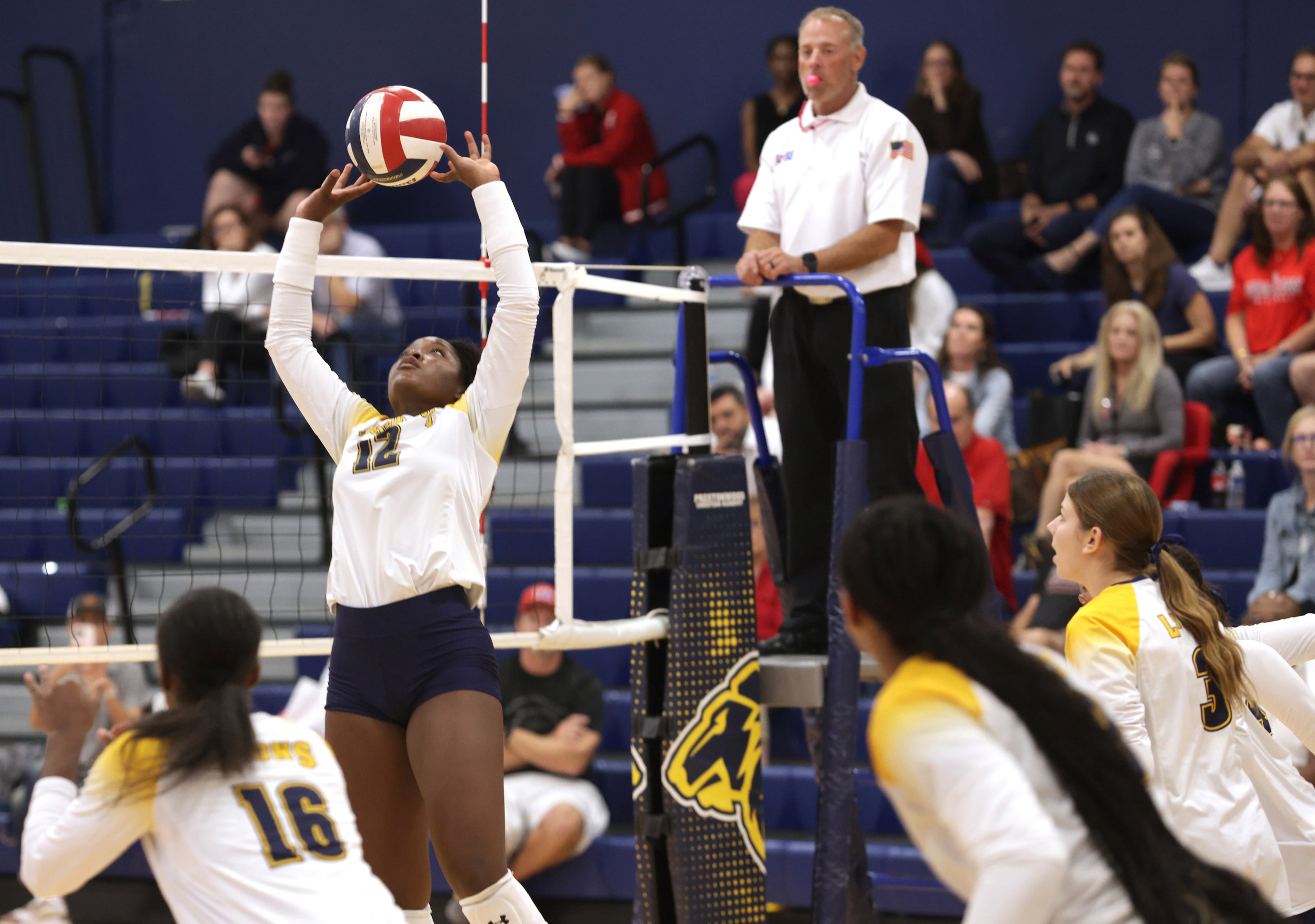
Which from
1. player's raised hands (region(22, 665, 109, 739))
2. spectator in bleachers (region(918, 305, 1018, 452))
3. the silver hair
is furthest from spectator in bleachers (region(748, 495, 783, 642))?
player's raised hands (region(22, 665, 109, 739))

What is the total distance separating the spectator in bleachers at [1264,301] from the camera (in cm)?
690

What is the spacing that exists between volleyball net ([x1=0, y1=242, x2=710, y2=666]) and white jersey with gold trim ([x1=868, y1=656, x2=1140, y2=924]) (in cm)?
444

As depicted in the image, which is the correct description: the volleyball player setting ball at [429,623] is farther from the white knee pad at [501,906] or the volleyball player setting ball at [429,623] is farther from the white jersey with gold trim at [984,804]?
the white jersey with gold trim at [984,804]

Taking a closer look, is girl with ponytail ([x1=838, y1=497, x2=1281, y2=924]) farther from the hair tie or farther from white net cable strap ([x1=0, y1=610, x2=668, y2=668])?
white net cable strap ([x1=0, y1=610, x2=668, y2=668])

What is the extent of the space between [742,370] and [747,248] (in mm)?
393

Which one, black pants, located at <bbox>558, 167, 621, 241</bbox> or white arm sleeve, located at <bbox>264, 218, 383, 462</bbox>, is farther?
black pants, located at <bbox>558, 167, 621, 241</bbox>

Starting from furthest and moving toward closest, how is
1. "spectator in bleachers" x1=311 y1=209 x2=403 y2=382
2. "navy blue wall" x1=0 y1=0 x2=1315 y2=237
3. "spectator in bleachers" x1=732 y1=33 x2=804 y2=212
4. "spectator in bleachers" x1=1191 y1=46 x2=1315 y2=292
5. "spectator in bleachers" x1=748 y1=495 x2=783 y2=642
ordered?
"navy blue wall" x1=0 y1=0 x2=1315 y2=237
"spectator in bleachers" x1=732 y1=33 x2=804 y2=212
"spectator in bleachers" x1=311 y1=209 x2=403 y2=382
"spectator in bleachers" x1=1191 y1=46 x2=1315 y2=292
"spectator in bleachers" x1=748 y1=495 x2=783 y2=642

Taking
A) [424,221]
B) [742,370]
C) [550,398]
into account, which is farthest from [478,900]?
[424,221]

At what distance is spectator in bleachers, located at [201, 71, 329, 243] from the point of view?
9461mm

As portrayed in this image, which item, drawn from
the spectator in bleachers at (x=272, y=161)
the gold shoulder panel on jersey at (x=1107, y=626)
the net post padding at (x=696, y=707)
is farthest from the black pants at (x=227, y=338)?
the gold shoulder panel on jersey at (x=1107, y=626)

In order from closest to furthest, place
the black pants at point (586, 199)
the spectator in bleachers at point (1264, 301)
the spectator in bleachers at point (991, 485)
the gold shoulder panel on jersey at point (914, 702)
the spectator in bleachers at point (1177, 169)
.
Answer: the gold shoulder panel on jersey at point (914, 702) < the spectator in bleachers at point (991, 485) < the spectator in bleachers at point (1264, 301) < the spectator in bleachers at point (1177, 169) < the black pants at point (586, 199)

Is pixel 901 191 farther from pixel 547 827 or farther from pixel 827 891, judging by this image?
pixel 547 827

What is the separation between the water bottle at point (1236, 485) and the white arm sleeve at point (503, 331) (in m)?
4.44

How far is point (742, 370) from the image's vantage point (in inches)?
187
